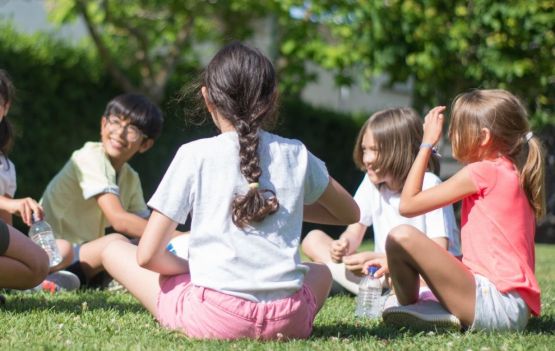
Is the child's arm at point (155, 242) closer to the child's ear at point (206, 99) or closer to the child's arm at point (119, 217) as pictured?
the child's ear at point (206, 99)

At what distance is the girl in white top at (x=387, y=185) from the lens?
4.79 m

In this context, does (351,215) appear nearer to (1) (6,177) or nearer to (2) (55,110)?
(1) (6,177)

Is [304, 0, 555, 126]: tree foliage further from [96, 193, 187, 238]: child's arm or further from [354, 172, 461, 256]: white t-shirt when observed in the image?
[96, 193, 187, 238]: child's arm

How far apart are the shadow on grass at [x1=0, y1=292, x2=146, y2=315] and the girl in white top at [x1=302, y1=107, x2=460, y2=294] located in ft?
3.91

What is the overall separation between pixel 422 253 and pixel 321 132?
10469 mm

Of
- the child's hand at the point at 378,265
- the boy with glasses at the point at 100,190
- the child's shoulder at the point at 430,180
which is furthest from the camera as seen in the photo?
the boy with glasses at the point at 100,190

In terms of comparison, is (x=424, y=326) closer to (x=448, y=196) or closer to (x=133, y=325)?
(x=448, y=196)

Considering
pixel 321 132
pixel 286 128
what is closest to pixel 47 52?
pixel 286 128

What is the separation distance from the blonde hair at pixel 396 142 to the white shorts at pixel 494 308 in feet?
4.01

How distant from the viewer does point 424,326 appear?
155 inches

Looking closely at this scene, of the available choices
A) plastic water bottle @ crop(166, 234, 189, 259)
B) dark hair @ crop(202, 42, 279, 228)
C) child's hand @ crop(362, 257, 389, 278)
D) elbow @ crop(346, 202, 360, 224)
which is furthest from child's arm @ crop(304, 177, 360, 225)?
plastic water bottle @ crop(166, 234, 189, 259)

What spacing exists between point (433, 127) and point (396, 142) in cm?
105

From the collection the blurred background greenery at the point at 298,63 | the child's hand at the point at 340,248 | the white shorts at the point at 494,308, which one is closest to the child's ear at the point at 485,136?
the white shorts at the point at 494,308

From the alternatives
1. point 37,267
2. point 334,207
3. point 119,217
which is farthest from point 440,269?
point 119,217
